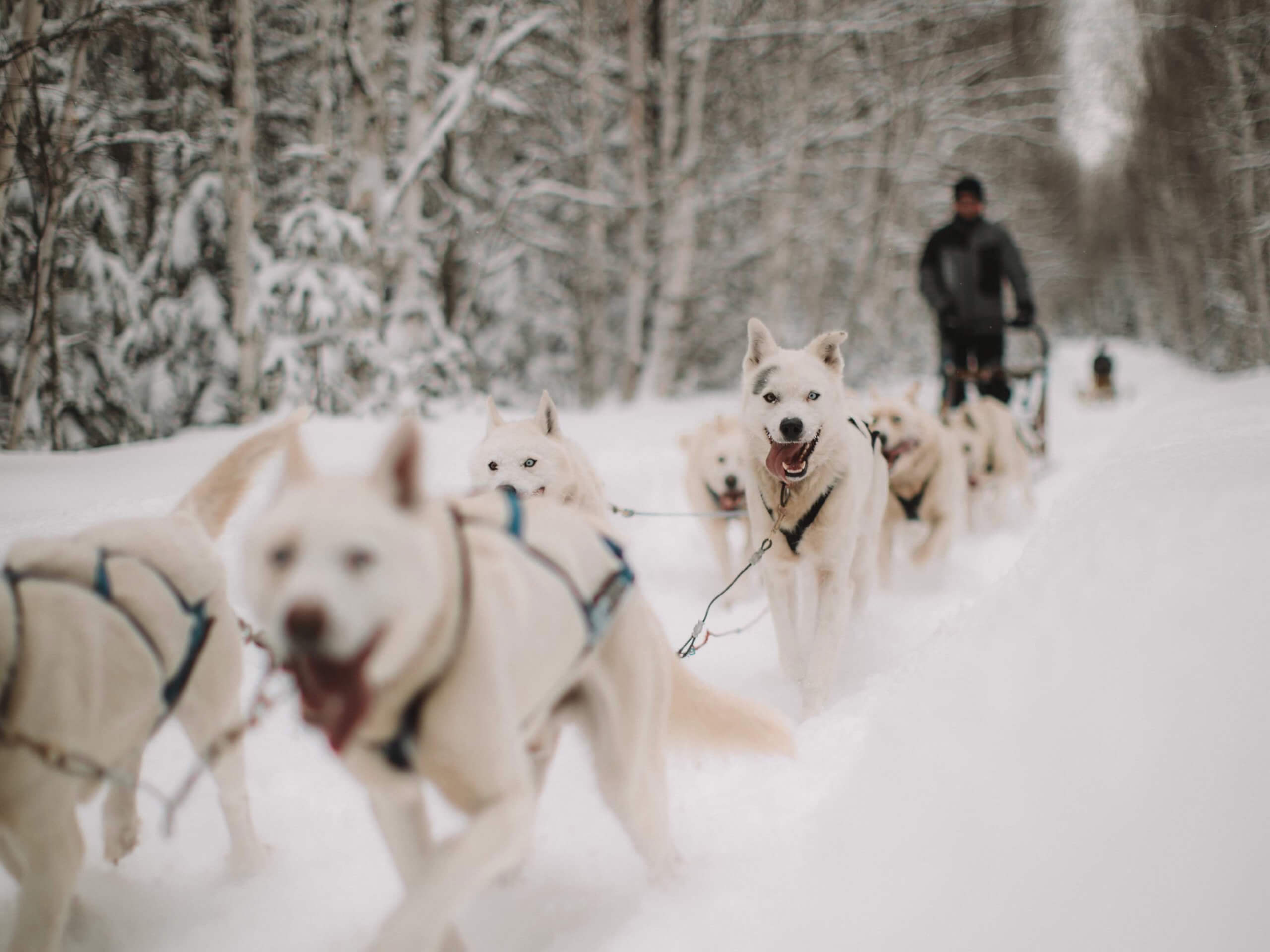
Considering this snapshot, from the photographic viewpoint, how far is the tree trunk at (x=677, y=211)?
31.3 ft

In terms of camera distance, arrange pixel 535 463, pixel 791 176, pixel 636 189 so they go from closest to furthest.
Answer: pixel 535 463 → pixel 636 189 → pixel 791 176

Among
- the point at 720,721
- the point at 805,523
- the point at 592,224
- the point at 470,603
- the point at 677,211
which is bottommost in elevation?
the point at 720,721

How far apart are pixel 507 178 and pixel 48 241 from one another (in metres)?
7.82

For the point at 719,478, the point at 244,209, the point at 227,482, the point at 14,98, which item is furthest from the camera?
the point at 244,209

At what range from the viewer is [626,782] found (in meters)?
1.55

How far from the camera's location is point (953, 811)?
5.35 ft

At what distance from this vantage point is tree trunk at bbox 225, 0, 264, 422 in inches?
252

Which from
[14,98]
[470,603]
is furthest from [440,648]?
[14,98]

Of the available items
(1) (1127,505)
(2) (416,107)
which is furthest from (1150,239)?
(1) (1127,505)

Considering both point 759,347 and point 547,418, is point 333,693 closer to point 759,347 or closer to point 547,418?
point 547,418

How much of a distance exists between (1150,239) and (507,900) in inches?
1379

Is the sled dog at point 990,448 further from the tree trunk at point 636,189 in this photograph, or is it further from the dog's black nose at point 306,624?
the dog's black nose at point 306,624

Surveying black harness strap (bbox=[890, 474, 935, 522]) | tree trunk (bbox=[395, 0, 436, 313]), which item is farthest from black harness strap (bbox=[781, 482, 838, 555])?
tree trunk (bbox=[395, 0, 436, 313])

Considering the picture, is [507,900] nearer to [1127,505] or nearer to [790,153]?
[1127,505]
